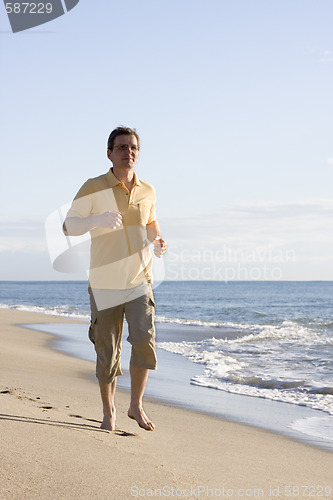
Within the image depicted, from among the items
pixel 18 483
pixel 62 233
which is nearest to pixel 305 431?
pixel 62 233

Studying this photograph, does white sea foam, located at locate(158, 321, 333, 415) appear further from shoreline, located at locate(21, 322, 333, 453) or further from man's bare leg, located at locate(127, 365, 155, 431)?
man's bare leg, located at locate(127, 365, 155, 431)

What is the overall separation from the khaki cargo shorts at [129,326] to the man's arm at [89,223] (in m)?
0.47

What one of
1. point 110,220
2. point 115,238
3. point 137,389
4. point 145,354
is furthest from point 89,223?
point 137,389

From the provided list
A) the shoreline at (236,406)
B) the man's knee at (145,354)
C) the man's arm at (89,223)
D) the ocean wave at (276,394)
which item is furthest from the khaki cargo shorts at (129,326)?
the ocean wave at (276,394)

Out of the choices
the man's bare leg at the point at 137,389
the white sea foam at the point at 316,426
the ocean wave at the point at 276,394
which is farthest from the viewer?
the ocean wave at the point at 276,394

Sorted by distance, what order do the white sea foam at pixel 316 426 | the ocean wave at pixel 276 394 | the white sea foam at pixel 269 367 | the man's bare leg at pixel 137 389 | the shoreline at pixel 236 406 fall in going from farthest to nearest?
the white sea foam at pixel 269 367 → the ocean wave at pixel 276 394 → the shoreline at pixel 236 406 → the white sea foam at pixel 316 426 → the man's bare leg at pixel 137 389

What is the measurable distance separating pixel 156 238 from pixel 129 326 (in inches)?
24.7

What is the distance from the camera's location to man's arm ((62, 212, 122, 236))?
3.59 meters

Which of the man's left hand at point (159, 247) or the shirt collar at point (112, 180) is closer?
the shirt collar at point (112, 180)

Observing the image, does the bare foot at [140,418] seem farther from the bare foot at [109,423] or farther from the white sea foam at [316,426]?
the white sea foam at [316,426]

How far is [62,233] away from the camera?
3.95 metres

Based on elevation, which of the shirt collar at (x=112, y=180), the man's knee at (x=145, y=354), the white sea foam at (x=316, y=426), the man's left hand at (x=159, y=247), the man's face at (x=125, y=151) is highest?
the man's face at (x=125, y=151)

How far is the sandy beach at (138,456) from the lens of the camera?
2857mm

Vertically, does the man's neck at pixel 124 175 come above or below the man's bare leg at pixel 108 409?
above
